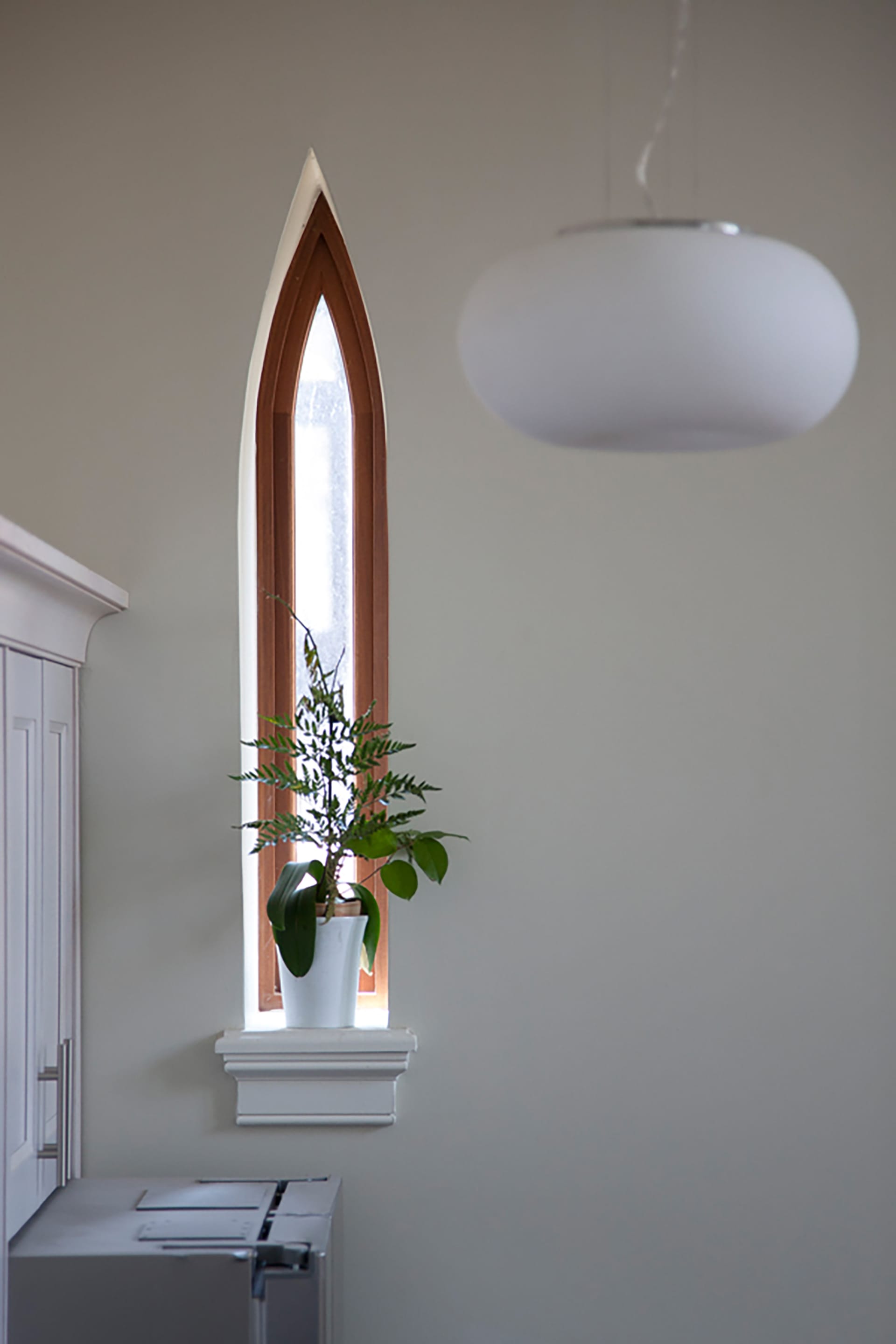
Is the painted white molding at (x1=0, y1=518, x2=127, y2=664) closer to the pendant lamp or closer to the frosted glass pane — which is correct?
the frosted glass pane

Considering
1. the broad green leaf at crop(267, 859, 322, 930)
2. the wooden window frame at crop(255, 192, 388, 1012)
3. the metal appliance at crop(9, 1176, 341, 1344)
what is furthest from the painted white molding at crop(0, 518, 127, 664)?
the metal appliance at crop(9, 1176, 341, 1344)

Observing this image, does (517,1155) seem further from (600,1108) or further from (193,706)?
(193,706)

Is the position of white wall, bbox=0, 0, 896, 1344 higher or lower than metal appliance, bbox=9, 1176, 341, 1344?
higher

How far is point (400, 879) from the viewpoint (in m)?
2.09

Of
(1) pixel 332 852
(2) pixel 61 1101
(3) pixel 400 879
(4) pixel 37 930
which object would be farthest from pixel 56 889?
(3) pixel 400 879

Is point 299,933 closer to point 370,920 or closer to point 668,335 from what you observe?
point 370,920

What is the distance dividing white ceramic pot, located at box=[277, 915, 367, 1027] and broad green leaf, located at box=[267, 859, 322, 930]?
0.27 feet

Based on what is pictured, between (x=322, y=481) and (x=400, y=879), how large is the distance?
0.84 meters

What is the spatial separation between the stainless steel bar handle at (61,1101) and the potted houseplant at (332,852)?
392 mm

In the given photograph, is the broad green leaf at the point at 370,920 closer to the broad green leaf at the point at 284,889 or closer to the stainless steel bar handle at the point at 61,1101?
the broad green leaf at the point at 284,889

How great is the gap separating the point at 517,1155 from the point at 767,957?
1.96 ft

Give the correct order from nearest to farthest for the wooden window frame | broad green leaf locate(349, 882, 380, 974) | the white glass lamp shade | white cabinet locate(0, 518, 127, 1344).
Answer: the white glass lamp shade → white cabinet locate(0, 518, 127, 1344) → broad green leaf locate(349, 882, 380, 974) → the wooden window frame

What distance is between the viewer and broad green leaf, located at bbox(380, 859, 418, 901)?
2092mm

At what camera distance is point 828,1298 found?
2.16m
